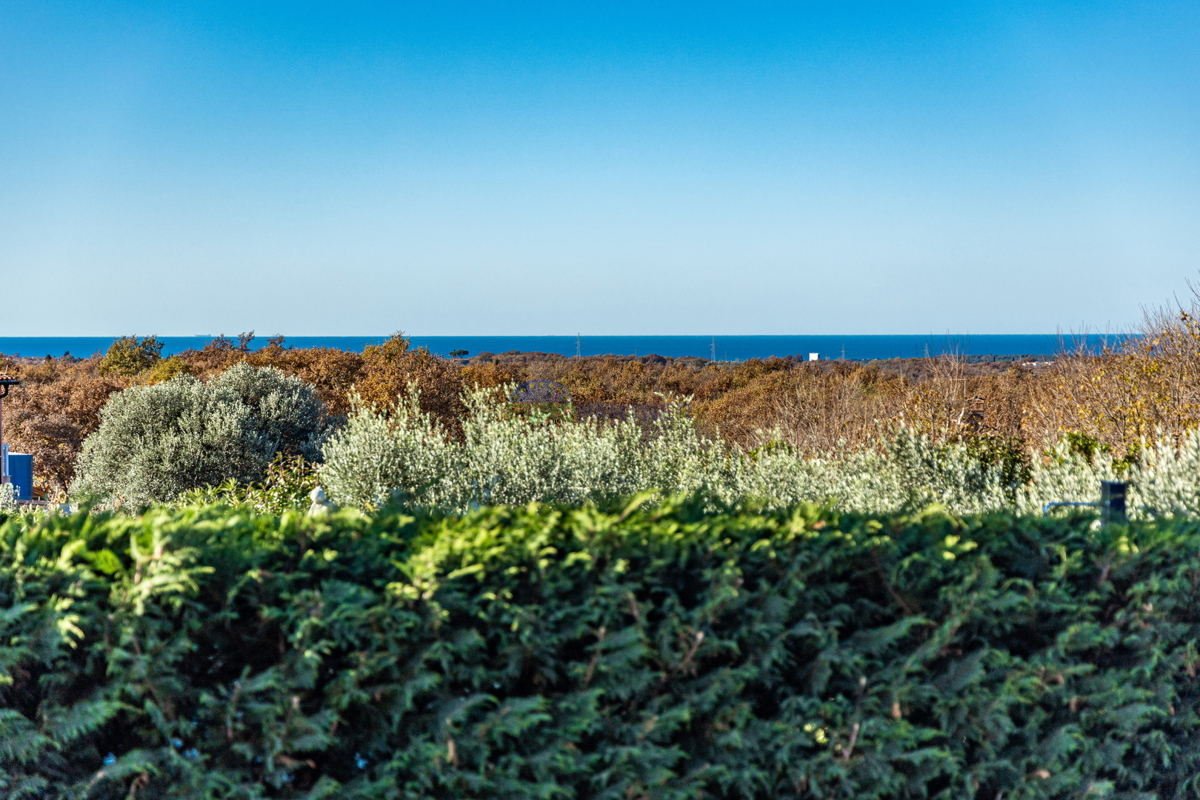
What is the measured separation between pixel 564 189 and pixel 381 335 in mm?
6052

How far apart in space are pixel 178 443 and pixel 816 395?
37.9ft

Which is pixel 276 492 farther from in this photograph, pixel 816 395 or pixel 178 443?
pixel 816 395

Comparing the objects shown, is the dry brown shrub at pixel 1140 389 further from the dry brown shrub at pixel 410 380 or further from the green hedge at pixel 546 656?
the dry brown shrub at pixel 410 380

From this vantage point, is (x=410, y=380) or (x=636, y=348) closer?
(x=410, y=380)

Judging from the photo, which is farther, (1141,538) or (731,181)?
(731,181)

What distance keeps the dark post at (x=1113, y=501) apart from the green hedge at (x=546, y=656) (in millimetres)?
586

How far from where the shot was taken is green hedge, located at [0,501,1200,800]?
203 cm

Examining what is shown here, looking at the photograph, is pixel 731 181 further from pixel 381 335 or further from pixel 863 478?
pixel 863 478

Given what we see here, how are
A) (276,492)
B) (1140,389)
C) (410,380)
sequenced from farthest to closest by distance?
(410,380) < (1140,389) < (276,492)

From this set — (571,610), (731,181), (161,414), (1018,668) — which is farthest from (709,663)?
(731,181)

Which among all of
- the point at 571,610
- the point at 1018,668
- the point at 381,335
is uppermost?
the point at 381,335

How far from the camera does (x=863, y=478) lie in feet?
18.0

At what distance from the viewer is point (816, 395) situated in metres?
A: 15.4

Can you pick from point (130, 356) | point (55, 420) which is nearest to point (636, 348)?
point (130, 356)
